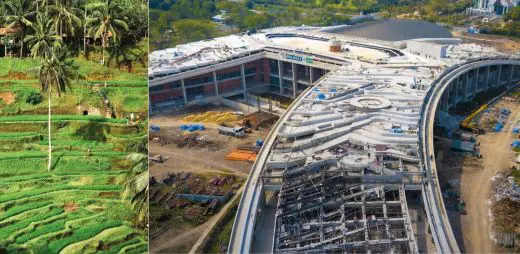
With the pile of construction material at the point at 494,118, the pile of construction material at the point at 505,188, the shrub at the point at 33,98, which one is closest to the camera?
the pile of construction material at the point at 505,188

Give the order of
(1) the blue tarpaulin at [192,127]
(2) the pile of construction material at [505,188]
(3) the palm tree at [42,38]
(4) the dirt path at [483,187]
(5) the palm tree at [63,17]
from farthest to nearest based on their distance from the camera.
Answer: (1) the blue tarpaulin at [192,127]
(2) the pile of construction material at [505,188]
(5) the palm tree at [63,17]
(3) the palm tree at [42,38]
(4) the dirt path at [483,187]

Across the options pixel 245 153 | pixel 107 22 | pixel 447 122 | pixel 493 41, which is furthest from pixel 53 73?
pixel 493 41

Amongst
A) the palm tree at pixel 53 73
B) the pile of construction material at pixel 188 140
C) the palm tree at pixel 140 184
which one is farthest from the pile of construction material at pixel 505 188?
the palm tree at pixel 53 73

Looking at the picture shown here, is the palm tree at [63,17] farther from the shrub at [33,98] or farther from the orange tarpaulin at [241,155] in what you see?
the orange tarpaulin at [241,155]

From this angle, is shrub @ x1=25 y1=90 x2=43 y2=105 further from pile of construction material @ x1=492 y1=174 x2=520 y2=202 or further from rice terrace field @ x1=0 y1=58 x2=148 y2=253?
pile of construction material @ x1=492 y1=174 x2=520 y2=202

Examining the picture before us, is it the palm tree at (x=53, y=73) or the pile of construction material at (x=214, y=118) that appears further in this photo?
the pile of construction material at (x=214, y=118)

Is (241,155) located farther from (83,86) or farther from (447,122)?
(447,122)

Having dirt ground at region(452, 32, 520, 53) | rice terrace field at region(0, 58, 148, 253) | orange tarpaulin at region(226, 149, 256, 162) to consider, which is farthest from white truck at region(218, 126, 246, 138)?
dirt ground at region(452, 32, 520, 53)
